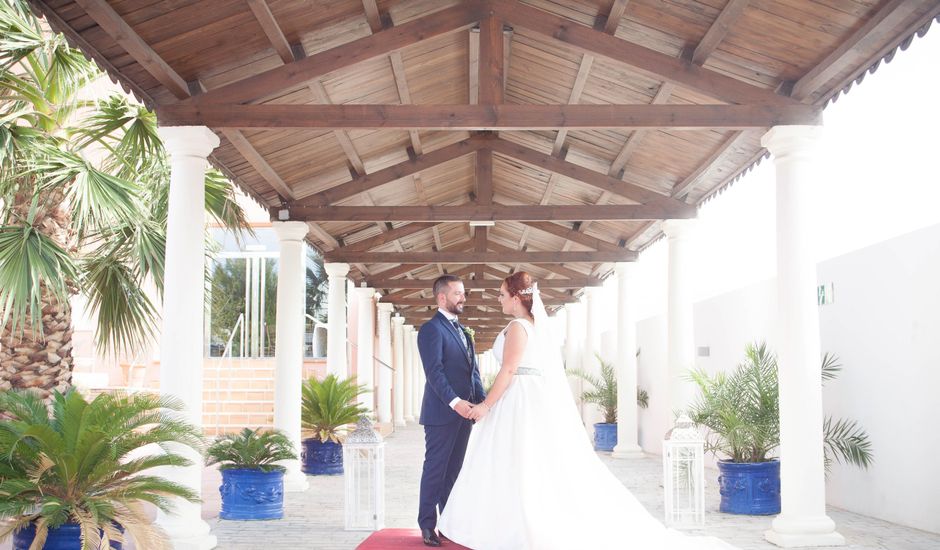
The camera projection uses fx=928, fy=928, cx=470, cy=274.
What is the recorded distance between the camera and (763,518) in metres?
7.96

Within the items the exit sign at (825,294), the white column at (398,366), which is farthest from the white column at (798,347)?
the white column at (398,366)

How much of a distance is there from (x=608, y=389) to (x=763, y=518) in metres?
8.53

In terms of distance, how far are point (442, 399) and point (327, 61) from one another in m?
2.93

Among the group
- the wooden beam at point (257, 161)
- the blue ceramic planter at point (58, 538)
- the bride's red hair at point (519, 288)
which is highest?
the wooden beam at point (257, 161)

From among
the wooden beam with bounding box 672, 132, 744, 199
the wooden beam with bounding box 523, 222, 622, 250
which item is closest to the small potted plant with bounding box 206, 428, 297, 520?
the wooden beam with bounding box 672, 132, 744, 199

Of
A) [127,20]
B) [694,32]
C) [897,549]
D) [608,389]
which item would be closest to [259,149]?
[127,20]

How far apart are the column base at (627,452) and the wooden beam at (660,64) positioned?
316 inches

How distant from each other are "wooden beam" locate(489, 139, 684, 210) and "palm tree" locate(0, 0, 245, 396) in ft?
11.4

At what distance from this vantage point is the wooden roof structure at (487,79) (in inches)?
244

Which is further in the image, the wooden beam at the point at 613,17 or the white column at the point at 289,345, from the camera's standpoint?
the white column at the point at 289,345

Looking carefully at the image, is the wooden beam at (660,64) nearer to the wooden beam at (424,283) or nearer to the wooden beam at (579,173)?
the wooden beam at (579,173)

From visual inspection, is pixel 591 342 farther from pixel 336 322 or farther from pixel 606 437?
pixel 336 322

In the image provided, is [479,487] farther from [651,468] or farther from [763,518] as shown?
[651,468]

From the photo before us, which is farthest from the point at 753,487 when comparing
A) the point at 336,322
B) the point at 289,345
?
the point at 336,322
